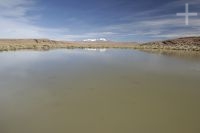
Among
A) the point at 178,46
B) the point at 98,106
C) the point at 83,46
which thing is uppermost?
the point at 83,46

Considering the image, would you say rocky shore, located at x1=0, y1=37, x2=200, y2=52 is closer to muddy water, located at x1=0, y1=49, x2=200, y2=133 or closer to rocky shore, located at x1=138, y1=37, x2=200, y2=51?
rocky shore, located at x1=138, y1=37, x2=200, y2=51

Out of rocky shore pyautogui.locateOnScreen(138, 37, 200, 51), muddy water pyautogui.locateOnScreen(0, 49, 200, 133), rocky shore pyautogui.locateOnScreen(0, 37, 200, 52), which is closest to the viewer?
muddy water pyautogui.locateOnScreen(0, 49, 200, 133)

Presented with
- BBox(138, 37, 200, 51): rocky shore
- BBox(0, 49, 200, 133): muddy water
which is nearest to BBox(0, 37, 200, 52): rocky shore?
BBox(138, 37, 200, 51): rocky shore

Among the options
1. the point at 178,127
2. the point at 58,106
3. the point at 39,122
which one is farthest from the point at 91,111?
the point at 178,127

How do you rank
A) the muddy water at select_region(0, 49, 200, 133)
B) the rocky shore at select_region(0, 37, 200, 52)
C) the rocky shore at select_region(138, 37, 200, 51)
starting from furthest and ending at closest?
the rocky shore at select_region(138, 37, 200, 51), the rocky shore at select_region(0, 37, 200, 52), the muddy water at select_region(0, 49, 200, 133)

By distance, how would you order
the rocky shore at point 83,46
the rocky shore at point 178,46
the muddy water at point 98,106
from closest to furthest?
the muddy water at point 98,106 → the rocky shore at point 83,46 → the rocky shore at point 178,46

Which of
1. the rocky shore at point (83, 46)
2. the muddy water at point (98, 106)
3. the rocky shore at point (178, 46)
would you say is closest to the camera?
the muddy water at point (98, 106)

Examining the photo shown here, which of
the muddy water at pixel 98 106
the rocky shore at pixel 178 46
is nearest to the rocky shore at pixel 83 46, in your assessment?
the rocky shore at pixel 178 46

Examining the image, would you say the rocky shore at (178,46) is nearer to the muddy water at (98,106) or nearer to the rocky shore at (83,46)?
the rocky shore at (83,46)

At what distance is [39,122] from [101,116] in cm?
122

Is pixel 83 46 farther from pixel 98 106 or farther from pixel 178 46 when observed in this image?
pixel 98 106

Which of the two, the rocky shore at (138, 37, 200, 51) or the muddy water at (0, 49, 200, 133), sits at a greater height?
the rocky shore at (138, 37, 200, 51)

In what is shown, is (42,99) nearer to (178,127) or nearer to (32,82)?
(32,82)

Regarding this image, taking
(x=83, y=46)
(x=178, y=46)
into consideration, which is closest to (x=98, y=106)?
(x=83, y=46)
